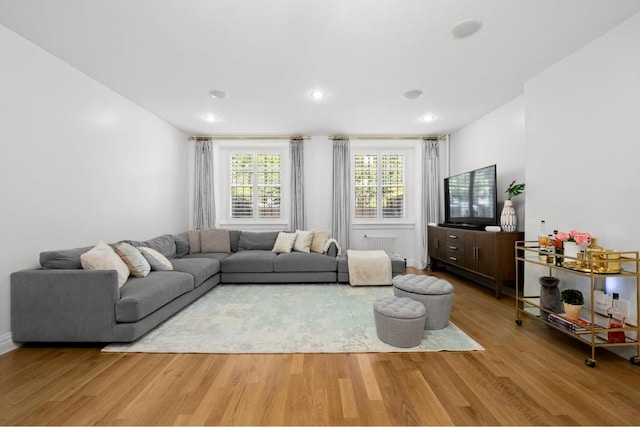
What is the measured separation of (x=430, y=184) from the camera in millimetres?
5465

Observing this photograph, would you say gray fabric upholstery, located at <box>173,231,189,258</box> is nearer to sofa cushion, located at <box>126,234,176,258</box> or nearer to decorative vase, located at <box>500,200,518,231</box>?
sofa cushion, located at <box>126,234,176,258</box>

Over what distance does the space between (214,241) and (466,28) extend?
4.56 metres

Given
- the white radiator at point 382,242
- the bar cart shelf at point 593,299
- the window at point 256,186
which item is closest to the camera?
the bar cart shelf at point 593,299

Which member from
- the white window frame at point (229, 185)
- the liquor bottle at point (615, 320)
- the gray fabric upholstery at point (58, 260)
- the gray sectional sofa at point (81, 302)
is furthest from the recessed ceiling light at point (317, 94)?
the liquor bottle at point (615, 320)

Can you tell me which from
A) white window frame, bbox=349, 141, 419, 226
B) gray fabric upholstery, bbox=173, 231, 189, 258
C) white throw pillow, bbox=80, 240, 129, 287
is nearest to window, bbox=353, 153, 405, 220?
white window frame, bbox=349, 141, 419, 226

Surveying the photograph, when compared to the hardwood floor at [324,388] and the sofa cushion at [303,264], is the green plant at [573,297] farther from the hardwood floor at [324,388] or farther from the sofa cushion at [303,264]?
the sofa cushion at [303,264]

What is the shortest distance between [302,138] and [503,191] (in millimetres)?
3649

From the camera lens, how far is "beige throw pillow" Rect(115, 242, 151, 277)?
9.52 feet

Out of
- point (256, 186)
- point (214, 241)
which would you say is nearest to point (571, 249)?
point (214, 241)

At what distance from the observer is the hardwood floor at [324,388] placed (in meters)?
1.50

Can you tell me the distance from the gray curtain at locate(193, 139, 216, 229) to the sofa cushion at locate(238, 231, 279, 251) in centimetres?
97

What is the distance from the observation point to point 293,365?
2016mm

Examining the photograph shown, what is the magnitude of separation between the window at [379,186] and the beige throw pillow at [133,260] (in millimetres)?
3952

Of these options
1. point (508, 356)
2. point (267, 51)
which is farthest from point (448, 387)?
point (267, 51)
